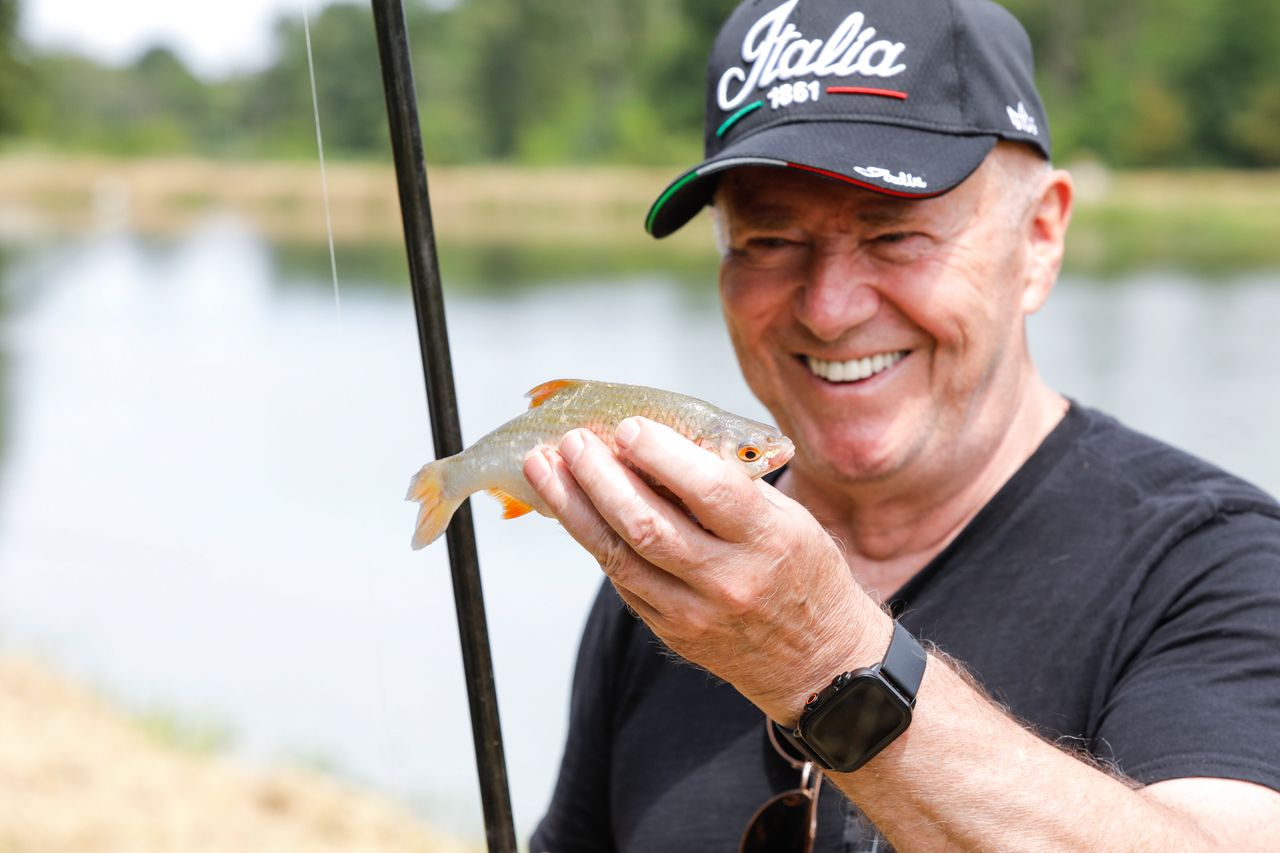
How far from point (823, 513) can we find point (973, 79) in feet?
2.51

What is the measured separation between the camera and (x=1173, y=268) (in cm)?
1997

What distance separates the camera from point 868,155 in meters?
1.92

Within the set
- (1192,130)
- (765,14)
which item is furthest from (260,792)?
(1192,130)

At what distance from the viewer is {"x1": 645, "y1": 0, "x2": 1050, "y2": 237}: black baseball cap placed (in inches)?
75.5

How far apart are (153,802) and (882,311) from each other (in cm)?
461

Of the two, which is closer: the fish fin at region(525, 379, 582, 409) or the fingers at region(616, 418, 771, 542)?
the fingers at region(616, 418, 771, 542)

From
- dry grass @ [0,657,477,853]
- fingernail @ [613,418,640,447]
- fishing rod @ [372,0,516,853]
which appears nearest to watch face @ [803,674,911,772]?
fingernail @ [613,418,640,447]

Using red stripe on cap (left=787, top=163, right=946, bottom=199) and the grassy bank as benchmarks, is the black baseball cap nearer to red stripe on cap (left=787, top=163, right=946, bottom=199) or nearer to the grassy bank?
red stripe on cap (left=787, top=163, right=946, bottom=199)

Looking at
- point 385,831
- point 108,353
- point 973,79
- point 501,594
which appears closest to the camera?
point 973,79

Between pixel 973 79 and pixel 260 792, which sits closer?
pixel 973 79

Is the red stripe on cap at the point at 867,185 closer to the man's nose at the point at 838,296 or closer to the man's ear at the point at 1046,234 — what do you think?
the man's nose at the point at 838,296

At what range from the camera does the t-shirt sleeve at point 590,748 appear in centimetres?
227

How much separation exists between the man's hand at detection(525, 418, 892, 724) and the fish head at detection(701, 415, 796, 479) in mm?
97

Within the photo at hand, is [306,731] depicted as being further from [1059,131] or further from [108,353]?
[1059,131]
